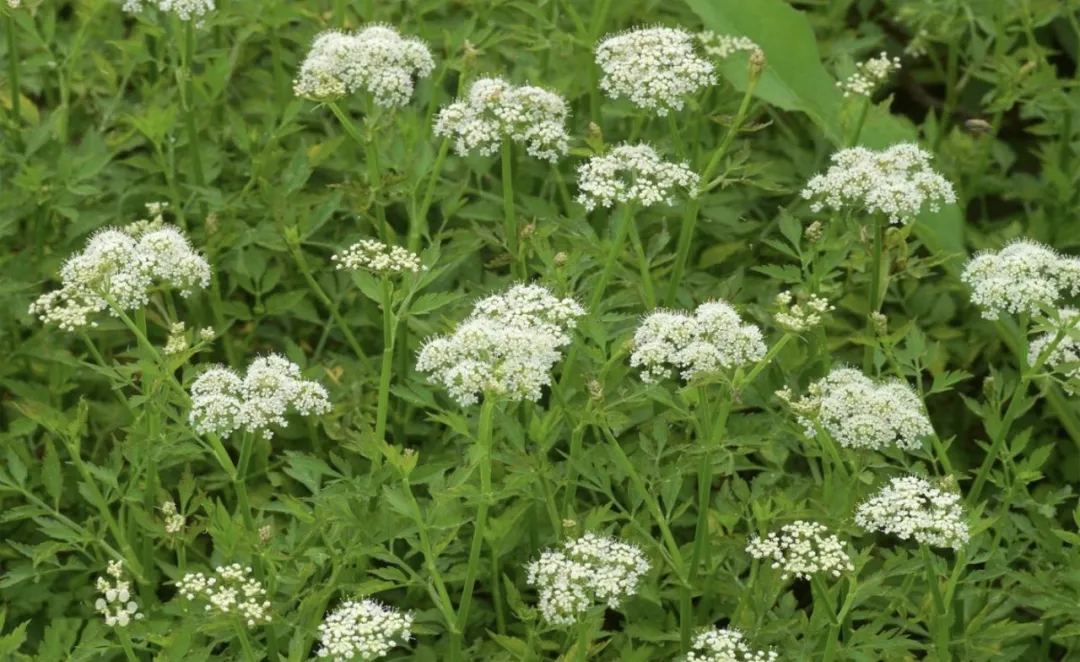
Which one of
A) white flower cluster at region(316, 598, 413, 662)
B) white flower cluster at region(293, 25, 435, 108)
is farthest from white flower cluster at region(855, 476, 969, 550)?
white flower cluster at region(293, 25, 435, 108)

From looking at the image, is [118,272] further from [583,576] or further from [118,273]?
[583,576]

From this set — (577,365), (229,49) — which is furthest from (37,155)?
(577,365)

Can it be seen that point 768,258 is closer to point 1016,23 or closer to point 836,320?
point 836,320

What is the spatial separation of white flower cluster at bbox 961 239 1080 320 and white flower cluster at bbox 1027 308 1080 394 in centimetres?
8

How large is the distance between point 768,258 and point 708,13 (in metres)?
0.93

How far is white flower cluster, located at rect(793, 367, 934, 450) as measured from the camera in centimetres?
349

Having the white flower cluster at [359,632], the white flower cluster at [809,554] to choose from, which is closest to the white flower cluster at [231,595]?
the white flower cluster at [359,632]

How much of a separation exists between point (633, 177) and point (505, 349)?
745mm

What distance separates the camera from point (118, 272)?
3709mm

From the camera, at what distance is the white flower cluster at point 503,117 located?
12.8ft

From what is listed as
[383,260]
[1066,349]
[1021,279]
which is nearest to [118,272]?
[383,260]

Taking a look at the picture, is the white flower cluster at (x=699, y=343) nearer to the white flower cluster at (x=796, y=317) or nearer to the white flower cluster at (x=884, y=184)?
the white flower cluster at (x=796, y=317)

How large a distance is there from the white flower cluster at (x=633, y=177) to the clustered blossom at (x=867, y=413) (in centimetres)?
66

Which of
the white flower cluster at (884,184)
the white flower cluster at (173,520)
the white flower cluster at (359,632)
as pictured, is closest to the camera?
the white flower cluster at (359,632)
